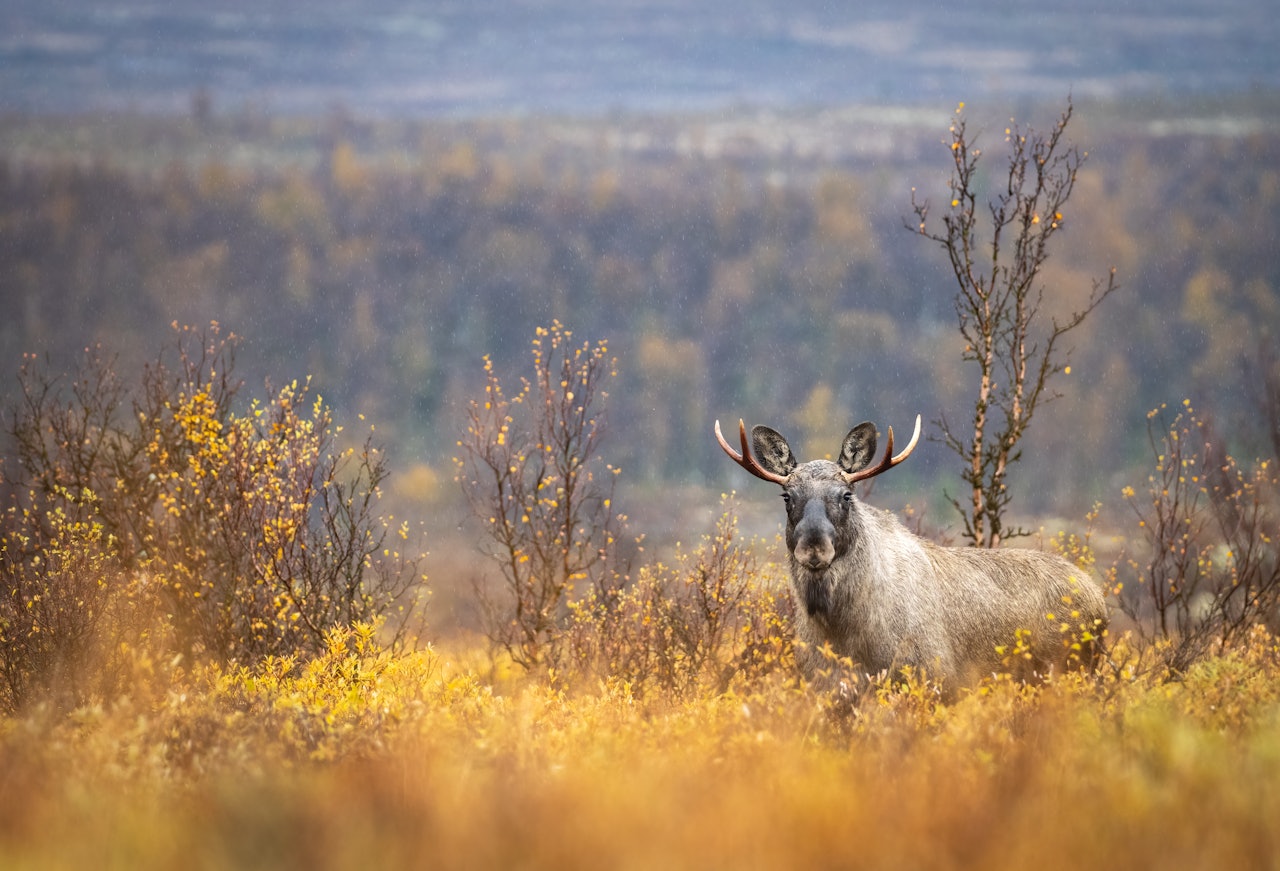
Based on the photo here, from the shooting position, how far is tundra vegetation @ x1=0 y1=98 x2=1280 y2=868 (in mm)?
5992

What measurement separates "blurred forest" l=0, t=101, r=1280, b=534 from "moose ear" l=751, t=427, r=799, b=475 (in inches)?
3336

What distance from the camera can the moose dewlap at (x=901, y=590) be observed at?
1062cm

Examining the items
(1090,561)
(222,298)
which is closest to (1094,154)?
(222,298)

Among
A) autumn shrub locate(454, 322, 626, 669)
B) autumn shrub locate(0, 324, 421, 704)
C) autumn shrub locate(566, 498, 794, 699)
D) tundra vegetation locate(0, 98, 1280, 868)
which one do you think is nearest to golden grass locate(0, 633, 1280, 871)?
tundra vegetation locate(0, 98, 1280, 868)

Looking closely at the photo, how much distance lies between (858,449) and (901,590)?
1238 millimetres

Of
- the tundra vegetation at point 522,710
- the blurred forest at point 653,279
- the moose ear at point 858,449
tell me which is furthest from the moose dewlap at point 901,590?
the blurred forest at point 653,279

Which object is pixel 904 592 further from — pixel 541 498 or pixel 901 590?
pixel 541 498

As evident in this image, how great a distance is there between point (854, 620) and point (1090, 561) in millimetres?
4701

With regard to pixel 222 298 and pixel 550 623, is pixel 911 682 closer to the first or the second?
pixel 550 623

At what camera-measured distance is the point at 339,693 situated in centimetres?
1057

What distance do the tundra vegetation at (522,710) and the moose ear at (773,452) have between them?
1735mm

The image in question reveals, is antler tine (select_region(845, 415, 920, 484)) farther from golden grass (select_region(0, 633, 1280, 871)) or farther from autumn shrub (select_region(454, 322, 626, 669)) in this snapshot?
autumn shrub (select_region(454, 322, 626, 669))

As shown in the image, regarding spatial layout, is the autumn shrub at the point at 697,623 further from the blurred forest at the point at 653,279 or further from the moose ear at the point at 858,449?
the blurred forest at the point at 653,279

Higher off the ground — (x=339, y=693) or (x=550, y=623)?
(x=339, y=693)
